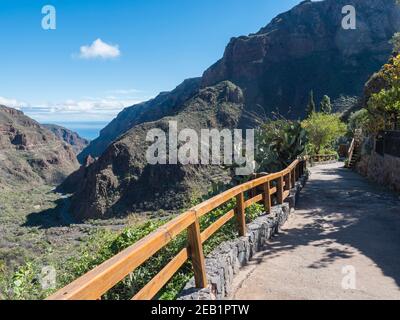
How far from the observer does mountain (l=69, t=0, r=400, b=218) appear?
10731 centimetres

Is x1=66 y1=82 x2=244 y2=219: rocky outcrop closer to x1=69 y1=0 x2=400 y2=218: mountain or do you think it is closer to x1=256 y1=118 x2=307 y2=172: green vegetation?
x1=69 y1=0 x2=400 y2=218: mountain

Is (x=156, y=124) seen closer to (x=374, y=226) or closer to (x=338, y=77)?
(x=338, y=77)

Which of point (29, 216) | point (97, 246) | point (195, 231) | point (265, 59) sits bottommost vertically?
point (29, 216)

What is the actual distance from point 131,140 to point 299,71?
65.3 metres

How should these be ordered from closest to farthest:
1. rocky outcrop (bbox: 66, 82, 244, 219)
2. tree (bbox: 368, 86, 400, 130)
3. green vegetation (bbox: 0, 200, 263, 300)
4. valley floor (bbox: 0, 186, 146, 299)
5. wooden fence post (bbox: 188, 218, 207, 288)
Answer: wooden fence post (bbox: 188, 218, 207, 288)
green vegetation (bbox: 0, 200, 263, 300)
tree (bbox: 368, 86, 400, 130)
valley floor (bbox: 0, 186, 146, 299)
rocky outcrop (bbox: 66, 82, 244, 219)

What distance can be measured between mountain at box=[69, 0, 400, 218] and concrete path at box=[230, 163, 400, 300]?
259ft

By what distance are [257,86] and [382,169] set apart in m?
130

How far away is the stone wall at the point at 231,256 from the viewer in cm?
465

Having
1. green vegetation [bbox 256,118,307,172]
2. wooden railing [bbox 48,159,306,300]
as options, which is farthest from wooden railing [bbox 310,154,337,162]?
wooden railing [bbox 48,159,306,300]

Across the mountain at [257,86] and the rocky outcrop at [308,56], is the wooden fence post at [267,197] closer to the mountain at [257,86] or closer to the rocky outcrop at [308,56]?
the mountain at [257,86]

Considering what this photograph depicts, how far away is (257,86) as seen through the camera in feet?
474
